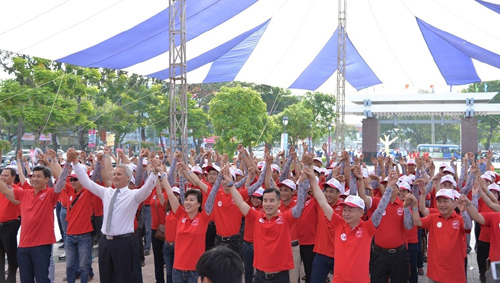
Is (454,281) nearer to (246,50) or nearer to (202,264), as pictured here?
(202,264)

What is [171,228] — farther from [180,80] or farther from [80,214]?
[180,80]

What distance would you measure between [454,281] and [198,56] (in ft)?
25.7

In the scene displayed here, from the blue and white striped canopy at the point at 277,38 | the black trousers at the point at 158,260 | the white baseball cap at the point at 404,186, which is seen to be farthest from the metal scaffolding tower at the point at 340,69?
the black trousers at the point at 158,260

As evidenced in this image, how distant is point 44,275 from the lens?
5.24 meters

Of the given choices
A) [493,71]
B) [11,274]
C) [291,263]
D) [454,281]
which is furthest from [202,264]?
[493,71]

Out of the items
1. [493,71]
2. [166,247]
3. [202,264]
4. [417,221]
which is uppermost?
[493,71]

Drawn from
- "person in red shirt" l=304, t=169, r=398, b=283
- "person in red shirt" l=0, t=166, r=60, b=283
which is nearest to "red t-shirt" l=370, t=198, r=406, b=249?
"person in red shirt" l=304, t=169, r=398, b=283

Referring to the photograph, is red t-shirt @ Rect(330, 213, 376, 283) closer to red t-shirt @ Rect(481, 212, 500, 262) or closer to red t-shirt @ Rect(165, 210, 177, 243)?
red t-shirt @ Rect(481, 212, 500, 262)

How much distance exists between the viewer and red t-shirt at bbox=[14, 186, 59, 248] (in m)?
5.23

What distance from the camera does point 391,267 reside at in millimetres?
5156

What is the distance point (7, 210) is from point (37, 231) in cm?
105

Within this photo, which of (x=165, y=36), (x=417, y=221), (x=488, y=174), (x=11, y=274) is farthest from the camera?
(x=165, y=36)

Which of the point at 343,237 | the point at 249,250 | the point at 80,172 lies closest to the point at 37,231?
the point at 80,172

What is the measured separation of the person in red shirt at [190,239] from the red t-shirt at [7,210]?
7.90 ft
